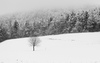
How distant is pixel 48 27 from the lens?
73.2 m

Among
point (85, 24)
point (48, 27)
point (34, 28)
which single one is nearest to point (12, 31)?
point (34, 28)

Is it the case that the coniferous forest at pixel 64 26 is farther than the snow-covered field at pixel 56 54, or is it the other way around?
the coniferous forest at pixel 64 26

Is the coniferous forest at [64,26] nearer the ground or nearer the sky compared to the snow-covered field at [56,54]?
nearer the ground

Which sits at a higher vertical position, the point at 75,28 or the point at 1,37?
the point at 75,28

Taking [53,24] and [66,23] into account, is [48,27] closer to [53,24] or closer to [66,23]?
[53,24]

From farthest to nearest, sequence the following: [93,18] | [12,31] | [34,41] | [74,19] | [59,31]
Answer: [12,31]
[59,31]
[74,19]
[93,18]
[34,41]

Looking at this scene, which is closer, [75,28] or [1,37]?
[75,28]

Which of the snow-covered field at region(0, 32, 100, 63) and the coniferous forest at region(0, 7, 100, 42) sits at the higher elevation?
the snow-covered field at region(0, 32, 100, 63)

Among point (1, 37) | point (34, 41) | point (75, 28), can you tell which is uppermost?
point (34, 41)

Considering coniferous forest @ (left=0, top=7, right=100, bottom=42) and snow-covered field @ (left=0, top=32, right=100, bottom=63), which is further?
coniferous forest @ (left=0, top=7, right=100, bottom=42)

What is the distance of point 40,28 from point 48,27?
428 cm

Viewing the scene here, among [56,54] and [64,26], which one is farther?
[64,26]

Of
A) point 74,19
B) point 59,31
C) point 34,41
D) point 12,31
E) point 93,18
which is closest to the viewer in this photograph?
point 34,41

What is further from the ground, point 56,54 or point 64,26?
point 56,54
